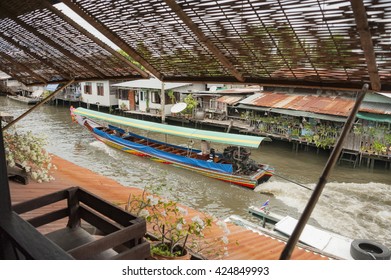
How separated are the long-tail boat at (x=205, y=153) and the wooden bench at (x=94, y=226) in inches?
361

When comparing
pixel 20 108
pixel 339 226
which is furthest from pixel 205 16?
pixel 20 108

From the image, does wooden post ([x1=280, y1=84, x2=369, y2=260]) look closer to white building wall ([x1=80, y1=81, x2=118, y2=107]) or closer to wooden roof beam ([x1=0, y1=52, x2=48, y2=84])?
wooden roof beam ([x1=0, y1=52, x2=48, y2=84])

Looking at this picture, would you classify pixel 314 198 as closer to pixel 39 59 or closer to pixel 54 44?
pixel 54 44

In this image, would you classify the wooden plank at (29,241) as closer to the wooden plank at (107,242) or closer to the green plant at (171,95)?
the wooden plank at (107,242)

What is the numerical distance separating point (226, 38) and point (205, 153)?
34.9ft

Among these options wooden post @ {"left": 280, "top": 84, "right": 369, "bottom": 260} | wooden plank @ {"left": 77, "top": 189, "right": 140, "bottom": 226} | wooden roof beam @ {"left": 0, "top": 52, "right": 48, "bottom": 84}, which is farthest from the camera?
wooden roof beam @ {"left": 0, "top": 52, "right": 48, "bottom": 84}

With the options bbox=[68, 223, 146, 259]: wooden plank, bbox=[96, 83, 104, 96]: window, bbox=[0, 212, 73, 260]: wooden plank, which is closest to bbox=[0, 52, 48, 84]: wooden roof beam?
bbox=[0, 212, 73, 260]: wooden plank

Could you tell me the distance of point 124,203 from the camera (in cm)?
470

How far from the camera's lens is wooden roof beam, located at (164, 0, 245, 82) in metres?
2.74

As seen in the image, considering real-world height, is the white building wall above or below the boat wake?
above

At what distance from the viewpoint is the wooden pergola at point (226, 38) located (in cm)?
217

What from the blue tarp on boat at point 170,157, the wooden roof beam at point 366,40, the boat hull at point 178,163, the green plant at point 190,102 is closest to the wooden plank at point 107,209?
the wooden roof beam at point 366,40

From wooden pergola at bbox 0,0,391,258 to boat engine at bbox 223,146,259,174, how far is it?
315 inches

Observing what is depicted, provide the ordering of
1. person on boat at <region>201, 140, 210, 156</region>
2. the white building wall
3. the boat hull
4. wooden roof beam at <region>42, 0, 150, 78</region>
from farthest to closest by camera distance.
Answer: the white building wall, person on boat at <region>201, 140, 210, 156</region>, the boat hull, wooden roof beam at <region>42, 0, 150, 78</region>
